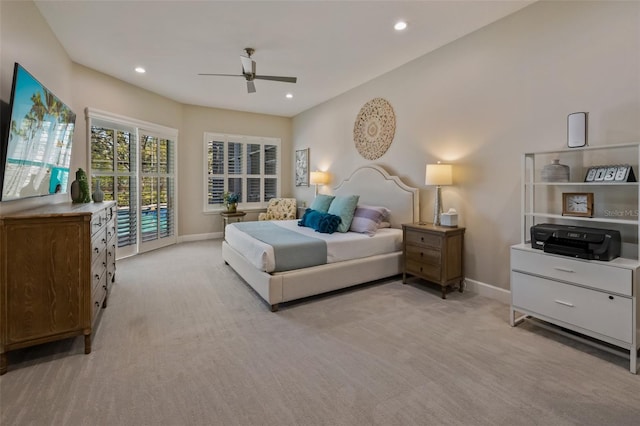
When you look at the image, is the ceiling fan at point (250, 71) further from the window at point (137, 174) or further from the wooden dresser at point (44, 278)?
the window at point (137, 174)

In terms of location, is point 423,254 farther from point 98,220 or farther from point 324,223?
point 98,220

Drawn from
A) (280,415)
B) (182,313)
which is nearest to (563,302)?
(280,415)

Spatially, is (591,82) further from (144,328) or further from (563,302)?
(144,328)

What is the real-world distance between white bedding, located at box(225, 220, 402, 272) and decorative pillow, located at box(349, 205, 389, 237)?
0.11m

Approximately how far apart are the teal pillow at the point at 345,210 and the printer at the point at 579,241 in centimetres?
210

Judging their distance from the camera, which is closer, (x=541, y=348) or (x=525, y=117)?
(x=541, y=348)

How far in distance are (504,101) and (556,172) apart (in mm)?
999

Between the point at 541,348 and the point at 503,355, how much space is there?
1.16 feet

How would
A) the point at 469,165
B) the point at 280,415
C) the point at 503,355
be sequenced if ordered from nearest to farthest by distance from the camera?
the point at 280,415 → the point at 503,355 → the point at 469,165

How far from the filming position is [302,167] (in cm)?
691

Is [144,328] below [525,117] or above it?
below

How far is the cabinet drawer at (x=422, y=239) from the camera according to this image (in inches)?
133

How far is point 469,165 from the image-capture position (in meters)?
3.54

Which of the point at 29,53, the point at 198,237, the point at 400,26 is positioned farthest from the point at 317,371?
the point at 198,237
